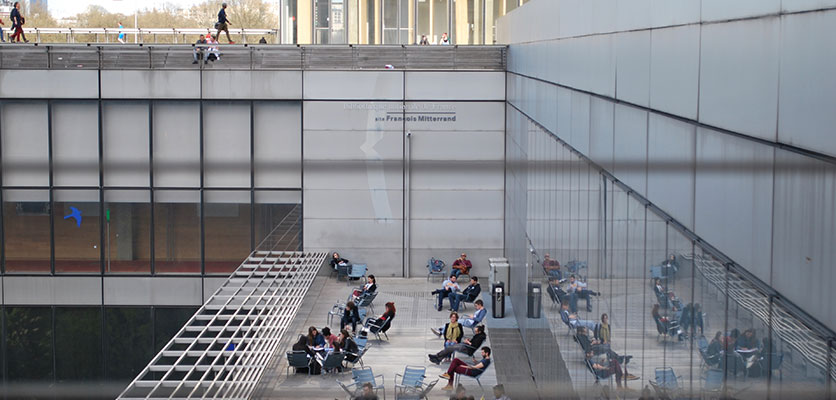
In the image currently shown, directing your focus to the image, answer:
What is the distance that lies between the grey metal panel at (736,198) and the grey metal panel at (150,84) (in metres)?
20.3

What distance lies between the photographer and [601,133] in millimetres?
8117

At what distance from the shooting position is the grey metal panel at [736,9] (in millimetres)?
3885

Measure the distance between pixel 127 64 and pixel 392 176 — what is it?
683cm

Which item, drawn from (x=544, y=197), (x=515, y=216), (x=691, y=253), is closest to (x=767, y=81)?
(x=691, y=253)

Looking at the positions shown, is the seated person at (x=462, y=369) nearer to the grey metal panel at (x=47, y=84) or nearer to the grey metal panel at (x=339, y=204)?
the grey metal panel at (x=339, y=204)

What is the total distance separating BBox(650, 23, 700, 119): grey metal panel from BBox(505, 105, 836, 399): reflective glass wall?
0.63 m

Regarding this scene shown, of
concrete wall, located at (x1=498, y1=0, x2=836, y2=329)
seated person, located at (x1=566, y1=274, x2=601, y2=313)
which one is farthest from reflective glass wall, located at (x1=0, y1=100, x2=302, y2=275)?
concrete wall, located at (x1=498, y1=0, x2=836, y2=329)

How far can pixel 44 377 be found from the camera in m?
23.2

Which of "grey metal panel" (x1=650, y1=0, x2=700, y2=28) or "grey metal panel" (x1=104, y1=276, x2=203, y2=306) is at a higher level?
"grey metal panel" (x1=650, y1=0, x2=700, y2=28)

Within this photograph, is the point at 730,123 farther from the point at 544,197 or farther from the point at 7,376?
the point at 7,376

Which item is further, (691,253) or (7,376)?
(7,376)

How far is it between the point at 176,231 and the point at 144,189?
126 cm

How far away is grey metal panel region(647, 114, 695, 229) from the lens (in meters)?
5.05

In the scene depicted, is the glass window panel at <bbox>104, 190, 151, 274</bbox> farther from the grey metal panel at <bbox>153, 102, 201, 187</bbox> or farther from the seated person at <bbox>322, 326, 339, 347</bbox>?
the seated person at <bbox>322, 326, 339, 347</bbox>
